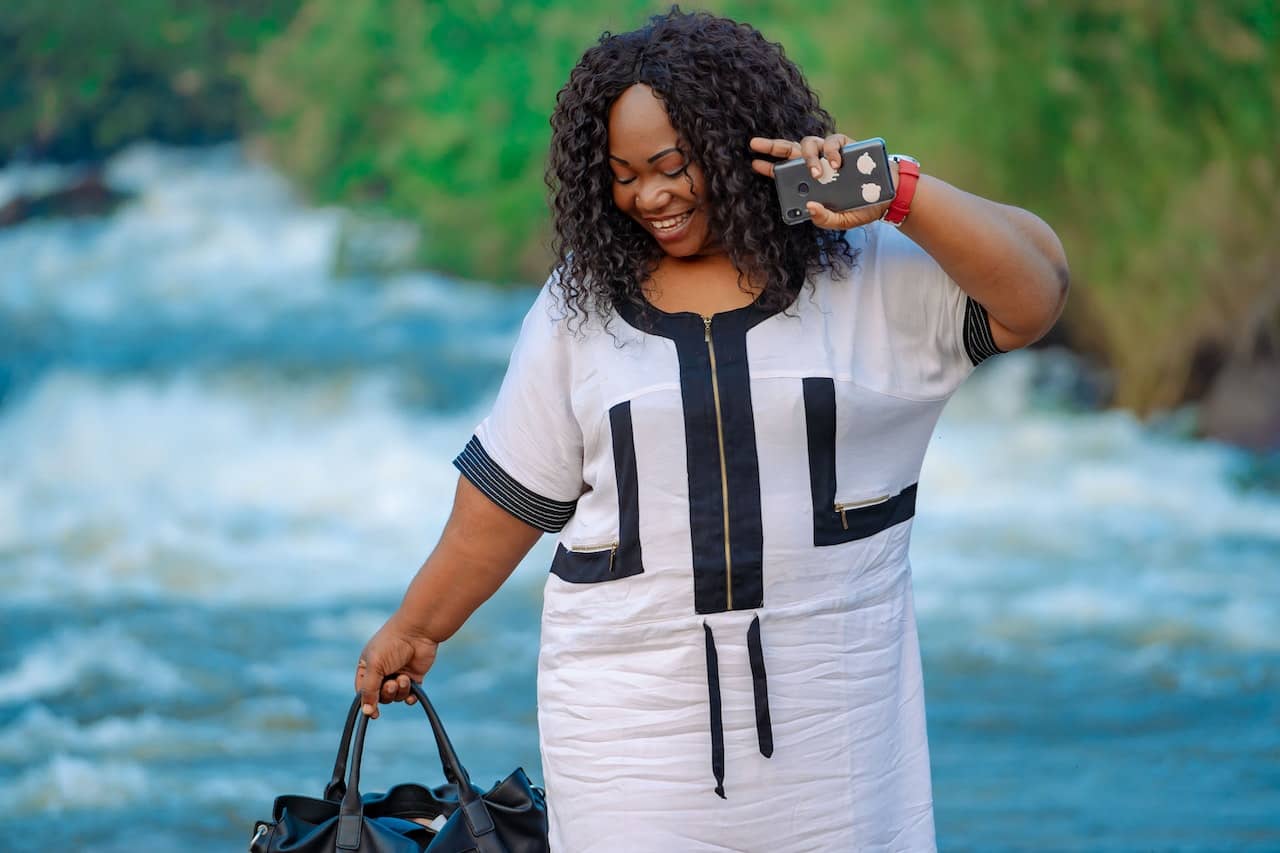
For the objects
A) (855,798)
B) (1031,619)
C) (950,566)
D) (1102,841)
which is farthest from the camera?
(950,566)

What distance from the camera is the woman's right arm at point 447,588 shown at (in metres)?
2.02

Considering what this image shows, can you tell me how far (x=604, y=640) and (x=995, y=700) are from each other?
3.45 metres

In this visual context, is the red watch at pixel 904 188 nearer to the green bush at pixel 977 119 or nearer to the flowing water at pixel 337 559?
the flowing water at pixel 337 559

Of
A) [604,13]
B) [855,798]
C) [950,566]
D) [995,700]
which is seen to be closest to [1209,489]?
[950,566]

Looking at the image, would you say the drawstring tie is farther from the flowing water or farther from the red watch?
the flowing water

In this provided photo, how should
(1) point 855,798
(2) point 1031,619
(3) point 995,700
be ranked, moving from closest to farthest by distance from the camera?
(1) point 855,798 < (3) point 995,700 < (2) point 1031,619

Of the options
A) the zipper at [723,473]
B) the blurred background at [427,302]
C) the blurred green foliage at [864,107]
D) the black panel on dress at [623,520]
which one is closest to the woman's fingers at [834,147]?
the zipper at [723,473]

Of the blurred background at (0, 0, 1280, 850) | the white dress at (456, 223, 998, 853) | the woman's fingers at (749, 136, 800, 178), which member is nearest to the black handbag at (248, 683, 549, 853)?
the white dress at (456, 223, 998, 853)

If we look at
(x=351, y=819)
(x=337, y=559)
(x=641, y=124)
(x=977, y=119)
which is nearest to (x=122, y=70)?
(x=337, y=559)

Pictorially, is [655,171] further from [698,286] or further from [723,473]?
[723,473]

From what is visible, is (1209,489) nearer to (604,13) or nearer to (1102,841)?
(1102,841)

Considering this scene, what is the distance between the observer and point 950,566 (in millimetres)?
6012

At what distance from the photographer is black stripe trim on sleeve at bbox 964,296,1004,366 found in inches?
74.3

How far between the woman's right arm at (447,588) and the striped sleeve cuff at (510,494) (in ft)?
0.04
